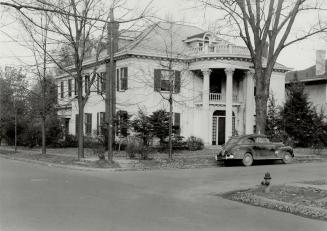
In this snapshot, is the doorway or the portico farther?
the doorway

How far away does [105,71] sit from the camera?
112 feet

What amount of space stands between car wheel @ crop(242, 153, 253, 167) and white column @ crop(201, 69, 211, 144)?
11.2 metres

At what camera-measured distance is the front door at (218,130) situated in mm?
35438

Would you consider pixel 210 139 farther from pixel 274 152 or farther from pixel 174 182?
pixel 174 182

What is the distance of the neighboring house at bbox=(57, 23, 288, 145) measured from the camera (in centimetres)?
3247

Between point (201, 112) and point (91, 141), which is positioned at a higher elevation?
point (201, 112)

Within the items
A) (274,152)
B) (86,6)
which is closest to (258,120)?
(274,152)

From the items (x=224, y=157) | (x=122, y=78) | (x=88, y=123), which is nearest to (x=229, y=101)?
(x=122, y=78)

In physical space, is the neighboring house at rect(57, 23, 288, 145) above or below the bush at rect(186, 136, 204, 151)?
above

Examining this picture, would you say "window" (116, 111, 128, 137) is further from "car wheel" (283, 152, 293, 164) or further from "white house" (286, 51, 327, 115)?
"white house" (286, 51, 327, 115)

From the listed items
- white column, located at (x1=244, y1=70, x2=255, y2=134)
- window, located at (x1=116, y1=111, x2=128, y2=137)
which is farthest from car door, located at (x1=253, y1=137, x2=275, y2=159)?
white column, located at (x1=244, y1=70, x2=255, y2=134)

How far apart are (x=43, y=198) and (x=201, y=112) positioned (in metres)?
24.3

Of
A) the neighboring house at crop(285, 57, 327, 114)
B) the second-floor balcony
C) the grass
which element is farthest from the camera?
the neighboring house at crop(285, 57, 327, 114)

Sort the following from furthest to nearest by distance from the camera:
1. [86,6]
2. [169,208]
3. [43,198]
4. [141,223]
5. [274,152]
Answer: [274,152], [86,6], [43,198], [169,208], [141,223]
